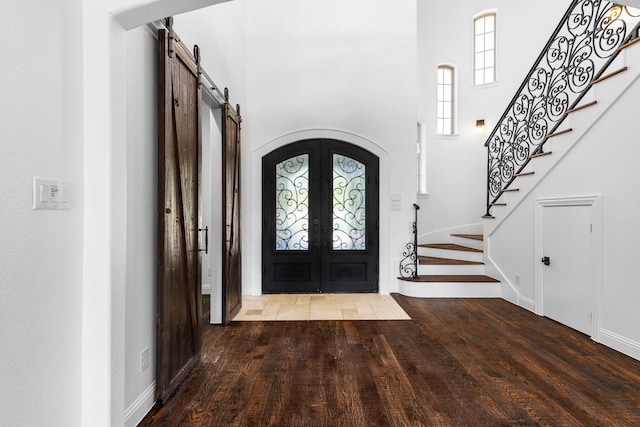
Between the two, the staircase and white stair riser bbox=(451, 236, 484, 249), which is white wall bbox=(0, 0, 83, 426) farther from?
white stair riser bbox=(451, 236, 484, 249)

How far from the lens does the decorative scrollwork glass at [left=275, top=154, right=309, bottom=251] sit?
5324mm

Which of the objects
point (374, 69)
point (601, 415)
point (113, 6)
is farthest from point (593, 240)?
point (113, 6)

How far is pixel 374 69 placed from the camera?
17.7 feet

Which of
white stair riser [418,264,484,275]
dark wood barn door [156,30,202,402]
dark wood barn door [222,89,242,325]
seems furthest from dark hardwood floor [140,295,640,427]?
white stair riser [418,264,484,275]

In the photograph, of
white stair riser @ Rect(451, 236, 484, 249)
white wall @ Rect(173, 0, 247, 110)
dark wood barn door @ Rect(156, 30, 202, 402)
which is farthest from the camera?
white stair riser @ Rect(451, 236, 484, 249)

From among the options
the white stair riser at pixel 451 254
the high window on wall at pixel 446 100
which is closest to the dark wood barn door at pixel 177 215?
the white stair riser at pixel 451 254

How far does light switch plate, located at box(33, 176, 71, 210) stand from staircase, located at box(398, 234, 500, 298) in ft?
14.7

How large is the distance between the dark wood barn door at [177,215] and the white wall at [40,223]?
616 millimetres

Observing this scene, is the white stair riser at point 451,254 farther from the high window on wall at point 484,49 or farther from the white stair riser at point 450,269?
the high window on wall at point 484,49

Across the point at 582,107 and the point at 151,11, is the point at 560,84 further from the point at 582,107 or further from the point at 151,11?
the point at 151,11

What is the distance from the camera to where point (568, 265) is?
3.64 metres

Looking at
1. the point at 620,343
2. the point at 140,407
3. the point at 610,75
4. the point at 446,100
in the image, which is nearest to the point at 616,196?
the point at 610,75

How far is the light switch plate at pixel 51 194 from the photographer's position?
1333 millimetres

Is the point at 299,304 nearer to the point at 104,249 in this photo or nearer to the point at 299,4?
the point at 104,249
